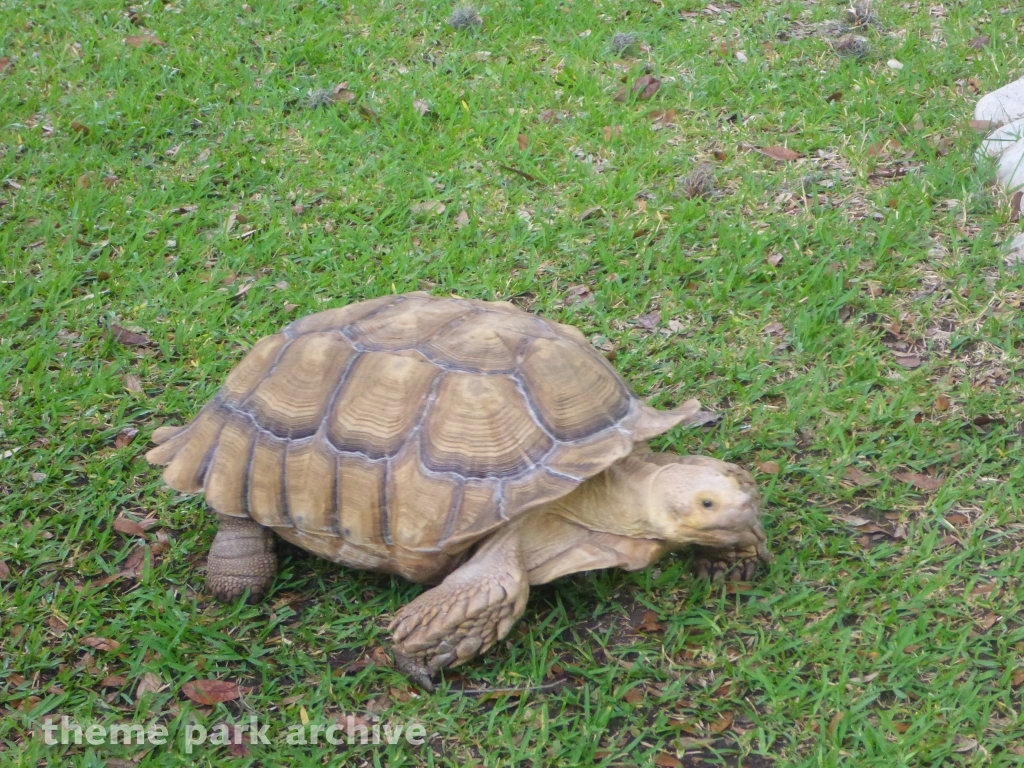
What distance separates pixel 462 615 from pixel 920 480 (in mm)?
1632

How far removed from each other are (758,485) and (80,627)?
218cm

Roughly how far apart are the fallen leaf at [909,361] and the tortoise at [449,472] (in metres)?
1.12

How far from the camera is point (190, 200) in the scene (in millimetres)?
4973

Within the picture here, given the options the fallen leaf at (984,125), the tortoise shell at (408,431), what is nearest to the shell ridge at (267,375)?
the tortoise shell at (408,431)

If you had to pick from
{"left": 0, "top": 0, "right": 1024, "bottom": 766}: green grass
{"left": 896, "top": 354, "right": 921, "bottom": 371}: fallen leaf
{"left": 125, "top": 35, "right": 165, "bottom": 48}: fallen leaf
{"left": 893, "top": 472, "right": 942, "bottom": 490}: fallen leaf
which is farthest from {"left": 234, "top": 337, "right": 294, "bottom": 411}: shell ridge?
{"left": 125, "top": 35, "right": 165, "bottom": 48}: fallen leaf

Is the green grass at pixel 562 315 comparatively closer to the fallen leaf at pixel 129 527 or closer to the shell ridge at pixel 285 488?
the fallen leaf at pixel 129 527

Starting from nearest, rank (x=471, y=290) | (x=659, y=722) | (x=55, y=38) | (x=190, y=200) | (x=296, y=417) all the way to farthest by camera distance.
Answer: (x=659, y=722) → (x=296, y=417) → (x=471, y=290) → (x=190, y=200) → (x=55, y=38)

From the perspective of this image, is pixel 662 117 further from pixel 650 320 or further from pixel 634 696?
pixel 634 696

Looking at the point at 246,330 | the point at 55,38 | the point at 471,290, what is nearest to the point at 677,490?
the point at 471,290

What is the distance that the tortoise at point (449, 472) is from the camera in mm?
2777

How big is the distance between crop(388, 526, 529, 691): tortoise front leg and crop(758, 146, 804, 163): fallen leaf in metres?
2.97

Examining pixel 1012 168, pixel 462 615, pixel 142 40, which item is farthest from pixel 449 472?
pixel 142 40

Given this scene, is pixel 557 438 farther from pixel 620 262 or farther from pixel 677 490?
pixel 620 262

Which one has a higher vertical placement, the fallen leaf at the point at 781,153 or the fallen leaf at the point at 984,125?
the fallen leaf at the point at 984,125
